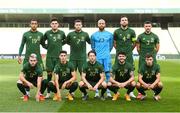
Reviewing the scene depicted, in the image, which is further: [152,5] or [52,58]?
[152,5]

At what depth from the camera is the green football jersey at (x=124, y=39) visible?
475 inches

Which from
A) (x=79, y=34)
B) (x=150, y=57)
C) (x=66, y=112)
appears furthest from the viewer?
(x=79, y=34)

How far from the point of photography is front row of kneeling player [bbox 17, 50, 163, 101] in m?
11.1

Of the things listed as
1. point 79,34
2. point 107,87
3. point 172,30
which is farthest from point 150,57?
point 172,30

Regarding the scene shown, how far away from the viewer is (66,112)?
932 centimetres

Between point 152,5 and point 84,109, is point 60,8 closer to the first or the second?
point 152,5

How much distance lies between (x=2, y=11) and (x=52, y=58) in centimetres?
4032

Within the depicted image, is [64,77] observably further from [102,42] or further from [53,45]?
[102,42]

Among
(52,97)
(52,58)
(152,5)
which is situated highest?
(152,5)

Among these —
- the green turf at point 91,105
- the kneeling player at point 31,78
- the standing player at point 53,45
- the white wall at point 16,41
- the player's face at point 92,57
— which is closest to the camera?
the green turf at point 91,105

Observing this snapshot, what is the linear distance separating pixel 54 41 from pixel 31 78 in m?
1.22

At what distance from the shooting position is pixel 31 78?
11375mm

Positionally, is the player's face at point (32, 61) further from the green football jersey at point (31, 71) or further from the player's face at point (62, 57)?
the player's face at point (62, 57)

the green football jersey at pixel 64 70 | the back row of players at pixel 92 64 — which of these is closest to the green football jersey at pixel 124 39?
the back row of players at pixel 92 64
